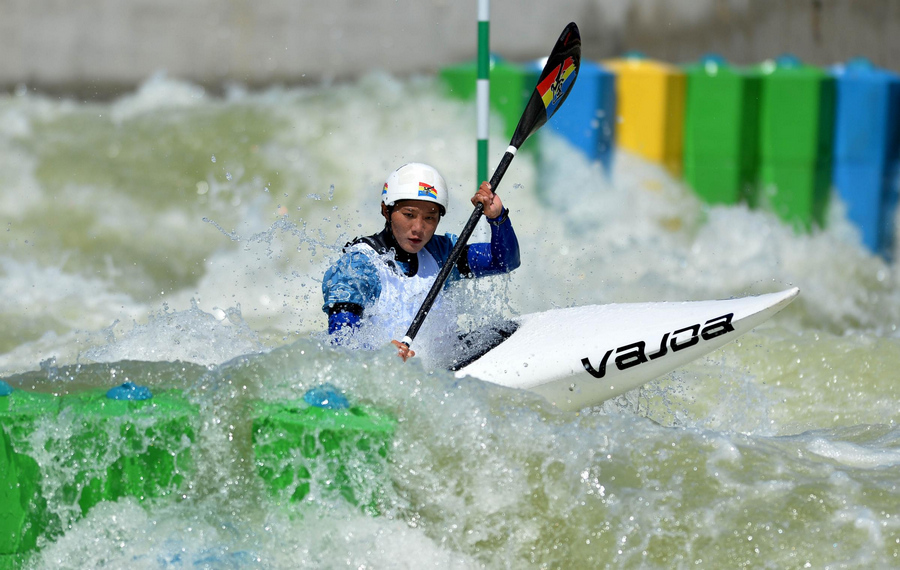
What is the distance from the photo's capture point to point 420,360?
2727 mm

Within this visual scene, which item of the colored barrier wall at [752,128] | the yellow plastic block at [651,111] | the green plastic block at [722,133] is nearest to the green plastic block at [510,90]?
the colored barrier wall at [752,128]

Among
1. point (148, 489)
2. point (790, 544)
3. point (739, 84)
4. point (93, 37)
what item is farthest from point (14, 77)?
point (790, 544)

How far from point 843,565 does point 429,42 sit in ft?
17.0

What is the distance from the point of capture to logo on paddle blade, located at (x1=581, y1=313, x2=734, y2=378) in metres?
3.04

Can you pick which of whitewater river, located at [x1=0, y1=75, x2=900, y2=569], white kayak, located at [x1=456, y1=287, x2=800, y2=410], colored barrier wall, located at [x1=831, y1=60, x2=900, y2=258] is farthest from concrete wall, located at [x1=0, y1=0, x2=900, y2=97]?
white kayak, located at [x1=456, y1=287, x2=800, y2=410]

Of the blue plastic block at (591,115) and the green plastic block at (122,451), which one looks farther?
the blue plastic block at (591,115)

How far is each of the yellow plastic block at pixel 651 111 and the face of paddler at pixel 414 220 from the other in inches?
127

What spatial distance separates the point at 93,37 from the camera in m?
6.85

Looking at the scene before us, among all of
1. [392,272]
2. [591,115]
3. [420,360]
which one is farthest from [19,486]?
[591,115]

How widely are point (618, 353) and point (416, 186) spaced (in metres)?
0.81

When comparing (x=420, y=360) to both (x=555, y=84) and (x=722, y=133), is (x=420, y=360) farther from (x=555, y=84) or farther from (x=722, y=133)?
(x=722, y=133)

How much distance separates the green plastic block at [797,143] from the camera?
243 inches

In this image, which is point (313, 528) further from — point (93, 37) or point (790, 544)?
point (93, 37)

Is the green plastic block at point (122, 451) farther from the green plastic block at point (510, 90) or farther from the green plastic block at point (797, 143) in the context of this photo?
the green plastic block at point (797, 143)
